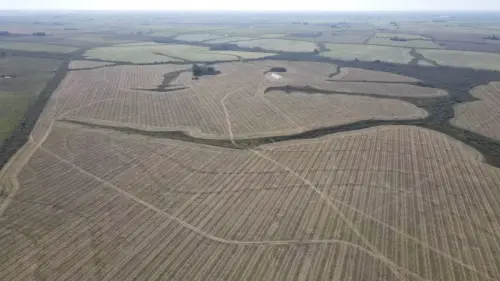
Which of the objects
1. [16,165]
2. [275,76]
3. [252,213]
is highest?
[275,76]

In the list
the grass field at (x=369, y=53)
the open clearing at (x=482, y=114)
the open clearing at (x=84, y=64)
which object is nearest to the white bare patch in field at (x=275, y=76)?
the open clearing at (x=482, y=114)

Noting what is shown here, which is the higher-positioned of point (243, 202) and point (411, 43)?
point (411, 43)

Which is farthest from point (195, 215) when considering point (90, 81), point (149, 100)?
point (90, 81)

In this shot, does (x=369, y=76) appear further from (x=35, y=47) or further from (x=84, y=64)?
(x=35, y=47)

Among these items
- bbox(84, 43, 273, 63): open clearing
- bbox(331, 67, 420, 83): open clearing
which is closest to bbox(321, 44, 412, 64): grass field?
bbox(331, 67, 420, 83): open clearing

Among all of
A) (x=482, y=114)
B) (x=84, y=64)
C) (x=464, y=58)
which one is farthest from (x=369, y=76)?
(x=84, y=64)

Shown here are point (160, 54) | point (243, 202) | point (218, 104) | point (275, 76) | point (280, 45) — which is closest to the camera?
point (243, 202)
